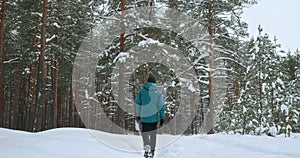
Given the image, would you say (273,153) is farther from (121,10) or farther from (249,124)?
(121,10)

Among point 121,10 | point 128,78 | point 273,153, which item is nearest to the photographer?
point 273,153

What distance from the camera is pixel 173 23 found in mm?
17672

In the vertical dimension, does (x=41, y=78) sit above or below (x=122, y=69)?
below

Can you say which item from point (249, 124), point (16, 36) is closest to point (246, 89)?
point (249, 124)

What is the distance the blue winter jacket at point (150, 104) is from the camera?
277 inches

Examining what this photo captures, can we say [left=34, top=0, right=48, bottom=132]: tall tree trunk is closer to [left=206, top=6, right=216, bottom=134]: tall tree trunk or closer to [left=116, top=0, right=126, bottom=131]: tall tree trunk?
[left=116, top=0, right=126, bottom=131]: tall tree trunk

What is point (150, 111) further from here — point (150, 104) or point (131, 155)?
point (131, 155)

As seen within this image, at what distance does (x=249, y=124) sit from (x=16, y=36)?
17797 mm

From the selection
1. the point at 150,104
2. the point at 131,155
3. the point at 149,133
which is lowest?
the point at 131,155

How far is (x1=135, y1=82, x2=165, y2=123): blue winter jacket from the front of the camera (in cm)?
704

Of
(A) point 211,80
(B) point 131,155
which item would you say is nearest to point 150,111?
(B) point 131,155

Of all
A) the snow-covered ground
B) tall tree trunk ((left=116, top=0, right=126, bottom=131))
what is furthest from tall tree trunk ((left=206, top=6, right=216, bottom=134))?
the snow-covered ground

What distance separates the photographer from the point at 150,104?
7.07m

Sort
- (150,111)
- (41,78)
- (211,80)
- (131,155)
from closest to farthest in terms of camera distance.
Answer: (131,155)
(150,111)
(41,78)
(211,80)
